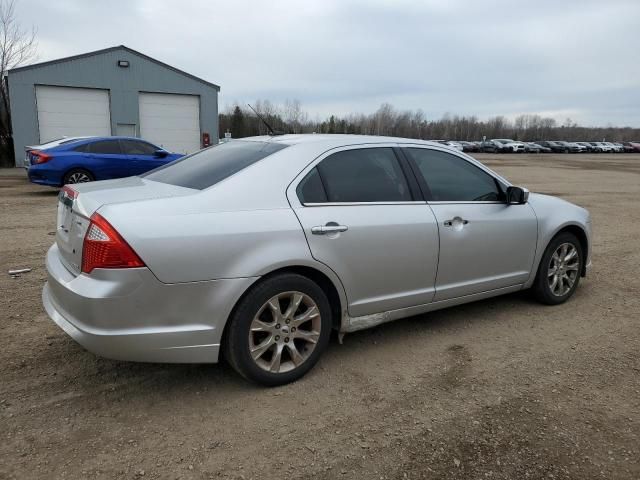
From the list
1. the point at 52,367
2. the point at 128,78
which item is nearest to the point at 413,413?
the point at 52,367

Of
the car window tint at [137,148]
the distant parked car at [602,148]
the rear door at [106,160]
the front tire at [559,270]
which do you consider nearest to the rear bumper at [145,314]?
the front tire at [559,270]

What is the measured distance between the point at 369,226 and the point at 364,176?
0.42 metres

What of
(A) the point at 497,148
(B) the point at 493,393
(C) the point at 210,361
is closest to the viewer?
(C) the point at 210,361

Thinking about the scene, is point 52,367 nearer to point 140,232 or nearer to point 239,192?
point 140,232

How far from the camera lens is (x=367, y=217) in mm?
3562

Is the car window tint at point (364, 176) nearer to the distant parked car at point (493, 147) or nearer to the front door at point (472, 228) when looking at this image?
the front door at point (472, 228)

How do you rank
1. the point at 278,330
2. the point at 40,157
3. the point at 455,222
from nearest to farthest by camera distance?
the point at 278,330
the point at 455,222
the point at 40,157

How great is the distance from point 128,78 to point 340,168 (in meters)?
22.8

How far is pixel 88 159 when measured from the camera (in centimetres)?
1212

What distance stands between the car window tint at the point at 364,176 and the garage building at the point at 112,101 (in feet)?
72.5

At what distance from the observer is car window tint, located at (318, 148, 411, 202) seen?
141 inches

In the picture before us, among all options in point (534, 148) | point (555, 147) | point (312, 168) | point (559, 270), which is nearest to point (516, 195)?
point (559, 270)

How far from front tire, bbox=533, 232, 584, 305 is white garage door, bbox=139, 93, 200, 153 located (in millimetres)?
22550

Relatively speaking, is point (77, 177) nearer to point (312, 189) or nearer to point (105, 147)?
point (105, 147)
